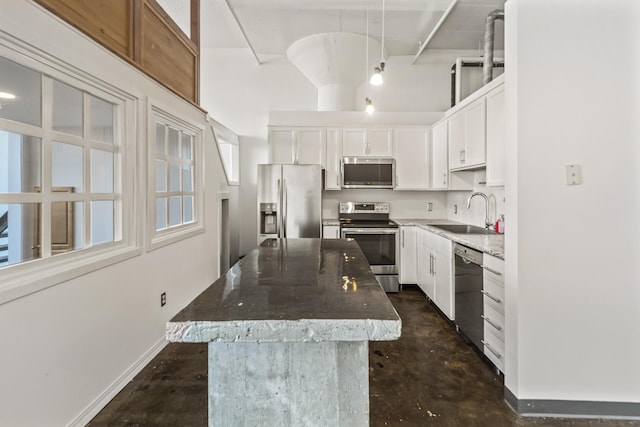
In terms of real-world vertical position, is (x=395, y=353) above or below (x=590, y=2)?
below

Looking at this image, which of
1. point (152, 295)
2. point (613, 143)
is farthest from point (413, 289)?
point (152, 295)

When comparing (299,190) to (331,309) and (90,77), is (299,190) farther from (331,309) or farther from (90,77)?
(331,309)

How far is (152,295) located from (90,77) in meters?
1.52

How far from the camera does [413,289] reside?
13.5ft

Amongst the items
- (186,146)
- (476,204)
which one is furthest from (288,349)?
(476,204)

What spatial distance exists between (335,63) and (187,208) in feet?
8.79

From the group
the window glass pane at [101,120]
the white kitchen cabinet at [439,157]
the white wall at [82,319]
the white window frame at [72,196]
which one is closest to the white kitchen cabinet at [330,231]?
the white kitchen cabinet at [439,157]

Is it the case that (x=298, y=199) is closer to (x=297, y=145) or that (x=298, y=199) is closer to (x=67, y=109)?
(x=297, y=145)

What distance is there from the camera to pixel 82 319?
5.63 ft

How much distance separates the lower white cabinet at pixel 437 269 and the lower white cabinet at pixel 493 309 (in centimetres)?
63

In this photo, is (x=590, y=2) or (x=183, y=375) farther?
(x=183, y=375)

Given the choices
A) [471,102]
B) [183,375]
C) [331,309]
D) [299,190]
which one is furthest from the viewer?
[299,190]

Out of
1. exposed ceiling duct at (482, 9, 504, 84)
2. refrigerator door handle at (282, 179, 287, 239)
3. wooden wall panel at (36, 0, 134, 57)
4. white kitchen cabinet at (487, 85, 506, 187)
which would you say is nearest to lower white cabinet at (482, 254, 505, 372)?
white kitchen cabinet at (487, 85, 506, 187)

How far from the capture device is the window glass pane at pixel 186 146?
124 inches
